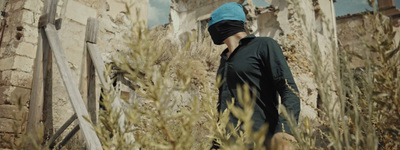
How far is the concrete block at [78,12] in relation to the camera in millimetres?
3932

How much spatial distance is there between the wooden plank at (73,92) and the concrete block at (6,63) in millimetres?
532

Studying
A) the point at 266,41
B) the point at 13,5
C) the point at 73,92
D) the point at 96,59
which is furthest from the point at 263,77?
the point at 13,5

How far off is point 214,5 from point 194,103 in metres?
13.4

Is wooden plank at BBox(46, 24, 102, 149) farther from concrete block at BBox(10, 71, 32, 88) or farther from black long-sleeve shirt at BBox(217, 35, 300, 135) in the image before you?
black long-sleeve shirt at BBox(217, 35, 300, 135)

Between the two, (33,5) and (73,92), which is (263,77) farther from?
(33,5)

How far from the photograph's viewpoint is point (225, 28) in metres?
1.79

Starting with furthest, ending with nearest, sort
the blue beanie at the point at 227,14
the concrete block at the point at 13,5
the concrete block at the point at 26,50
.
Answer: the concrete block at the point at 13,5
the concrete block at the point at 26,50
the blue beanie at the point at 227,14

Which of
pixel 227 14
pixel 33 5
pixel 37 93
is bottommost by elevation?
pixel 37 93

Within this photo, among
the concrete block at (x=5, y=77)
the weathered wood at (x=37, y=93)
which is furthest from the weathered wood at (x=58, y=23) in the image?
the concrete block at (x=5, y=77)

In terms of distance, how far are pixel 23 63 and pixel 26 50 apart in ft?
0.53

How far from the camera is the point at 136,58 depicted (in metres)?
0.77

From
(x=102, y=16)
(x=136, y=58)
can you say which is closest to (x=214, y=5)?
(x=102, y=16)

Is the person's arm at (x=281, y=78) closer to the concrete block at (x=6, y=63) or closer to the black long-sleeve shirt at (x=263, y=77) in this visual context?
the black long-sleeve shirt at (x=263, y=77)

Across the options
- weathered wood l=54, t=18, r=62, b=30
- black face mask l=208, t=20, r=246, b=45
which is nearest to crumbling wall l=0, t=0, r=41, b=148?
weathered wood l=54, t=18, r=62, b=30
